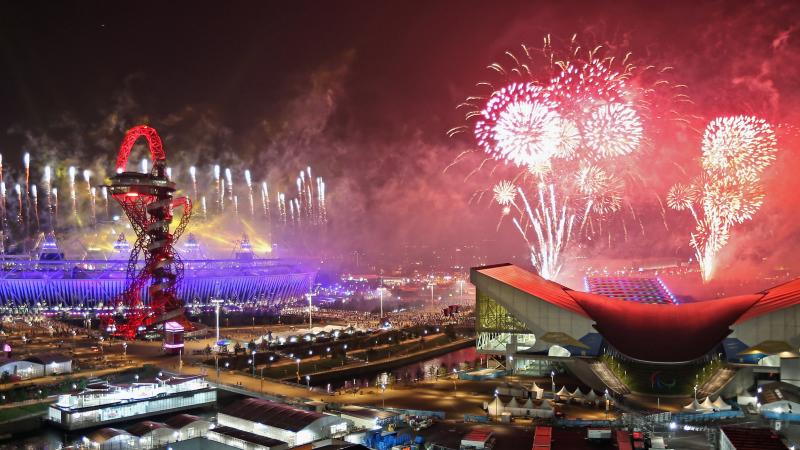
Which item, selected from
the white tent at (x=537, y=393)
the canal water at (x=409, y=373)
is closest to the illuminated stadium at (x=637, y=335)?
the white tent at (x=537, y=393)

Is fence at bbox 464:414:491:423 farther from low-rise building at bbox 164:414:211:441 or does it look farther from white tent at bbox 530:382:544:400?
low-rise building at bbox 164:414:211:441

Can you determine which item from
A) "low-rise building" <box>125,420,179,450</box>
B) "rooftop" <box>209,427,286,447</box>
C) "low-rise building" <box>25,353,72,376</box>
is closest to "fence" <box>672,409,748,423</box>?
"rooftop" <box>209,427,286,447</box>

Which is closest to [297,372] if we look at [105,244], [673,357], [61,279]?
[673,357]

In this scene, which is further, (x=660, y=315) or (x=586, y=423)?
(x=660, y=315)

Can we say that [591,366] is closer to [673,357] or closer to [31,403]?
[673,357]

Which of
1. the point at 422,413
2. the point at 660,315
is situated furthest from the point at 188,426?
the point at 660,315

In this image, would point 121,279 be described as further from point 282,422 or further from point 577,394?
point 577,394

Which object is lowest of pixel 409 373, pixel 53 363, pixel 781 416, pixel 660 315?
pixel 409 373
